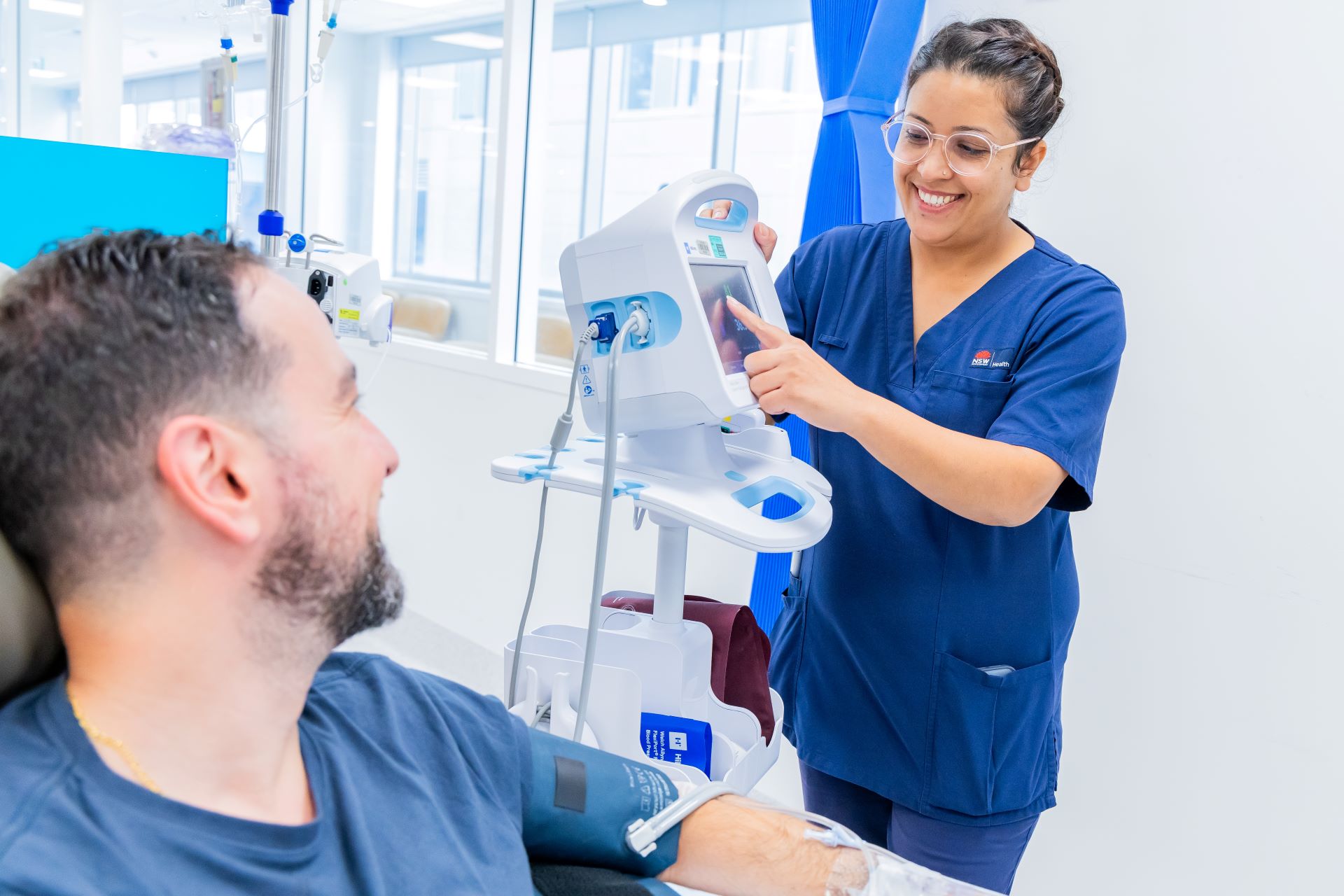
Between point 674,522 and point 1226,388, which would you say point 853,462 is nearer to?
point 674,522

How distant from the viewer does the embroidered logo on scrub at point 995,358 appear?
4.44 ft

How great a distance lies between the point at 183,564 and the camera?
79cm

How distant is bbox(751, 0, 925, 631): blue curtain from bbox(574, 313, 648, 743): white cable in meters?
0.73

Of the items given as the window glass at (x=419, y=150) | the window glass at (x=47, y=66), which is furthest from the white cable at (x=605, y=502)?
the window glass at (x=47, y=66)

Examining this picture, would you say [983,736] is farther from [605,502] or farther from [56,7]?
[56,7]

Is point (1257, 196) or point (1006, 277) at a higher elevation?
point (1257, 196)

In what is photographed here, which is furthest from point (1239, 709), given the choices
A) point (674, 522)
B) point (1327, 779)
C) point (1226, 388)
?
point (674, 522)

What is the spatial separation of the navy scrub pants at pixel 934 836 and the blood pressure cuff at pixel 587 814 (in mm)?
464

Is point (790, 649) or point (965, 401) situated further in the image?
point (790, 649)

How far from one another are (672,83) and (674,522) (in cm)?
304

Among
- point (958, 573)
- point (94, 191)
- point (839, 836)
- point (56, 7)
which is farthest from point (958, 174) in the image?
point (56, 7)

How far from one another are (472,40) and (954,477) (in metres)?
4.52

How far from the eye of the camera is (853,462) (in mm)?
1445

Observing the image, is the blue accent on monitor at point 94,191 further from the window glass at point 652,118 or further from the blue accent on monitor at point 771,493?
the window glass at point 652,118
